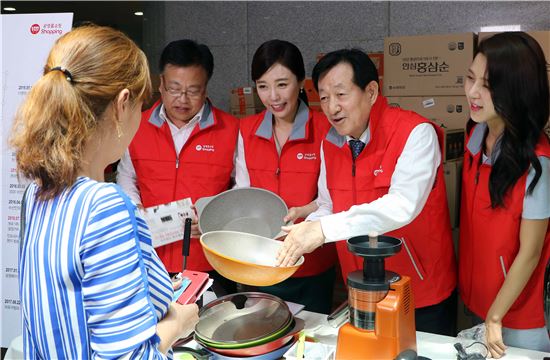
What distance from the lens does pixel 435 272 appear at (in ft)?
6.88

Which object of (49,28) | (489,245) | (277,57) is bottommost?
(489,245)

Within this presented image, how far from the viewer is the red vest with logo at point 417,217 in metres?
2.05

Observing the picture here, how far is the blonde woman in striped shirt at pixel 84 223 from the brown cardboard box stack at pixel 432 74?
2476mm

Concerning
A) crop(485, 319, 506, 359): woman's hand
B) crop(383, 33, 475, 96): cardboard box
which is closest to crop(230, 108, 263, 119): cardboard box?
crop(383, 33, 475, 96): cardboard box

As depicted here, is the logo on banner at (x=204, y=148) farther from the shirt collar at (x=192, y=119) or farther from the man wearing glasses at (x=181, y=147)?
the shirt collar at (x=192, y=119)

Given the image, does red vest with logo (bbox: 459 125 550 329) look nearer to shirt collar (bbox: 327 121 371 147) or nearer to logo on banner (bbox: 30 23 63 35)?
shirt collar (bbox: 327 121 371 147)

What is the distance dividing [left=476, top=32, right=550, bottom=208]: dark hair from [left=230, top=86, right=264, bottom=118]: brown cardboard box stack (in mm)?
2535

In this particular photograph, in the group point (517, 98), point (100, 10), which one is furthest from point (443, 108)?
point (100, 10)

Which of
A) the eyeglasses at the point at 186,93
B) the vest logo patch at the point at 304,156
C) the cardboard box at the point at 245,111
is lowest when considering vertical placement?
the vest logo patch at the point at 304,156

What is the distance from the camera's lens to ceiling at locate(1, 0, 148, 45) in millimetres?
4758

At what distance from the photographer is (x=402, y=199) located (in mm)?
1801

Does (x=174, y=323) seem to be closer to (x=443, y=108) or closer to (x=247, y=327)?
(x=247, y=327)

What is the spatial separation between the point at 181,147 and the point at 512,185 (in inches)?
54.9

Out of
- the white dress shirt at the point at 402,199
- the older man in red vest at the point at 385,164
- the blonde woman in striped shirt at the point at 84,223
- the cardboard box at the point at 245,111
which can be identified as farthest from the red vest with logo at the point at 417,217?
the cardboard box at the point at 245,111
